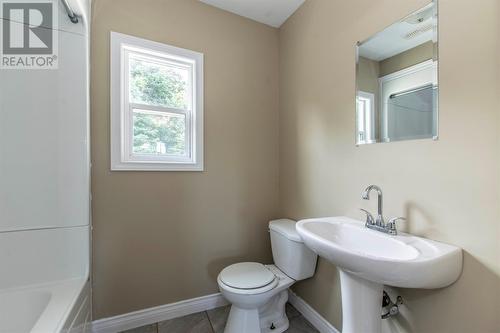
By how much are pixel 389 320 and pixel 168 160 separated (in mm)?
1739

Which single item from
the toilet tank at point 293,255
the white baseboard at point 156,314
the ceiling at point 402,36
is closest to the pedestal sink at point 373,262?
the toilet tank at point 293,255

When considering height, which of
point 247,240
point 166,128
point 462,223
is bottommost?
point 247,240

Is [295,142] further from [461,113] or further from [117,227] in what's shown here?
A: [117,227]

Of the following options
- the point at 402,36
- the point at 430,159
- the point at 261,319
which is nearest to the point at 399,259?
the point at 430,159

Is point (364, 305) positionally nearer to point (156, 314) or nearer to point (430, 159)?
point (430, 159)

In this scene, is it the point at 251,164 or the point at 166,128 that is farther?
the point at 251,164

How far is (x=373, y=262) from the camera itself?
0.86 meters

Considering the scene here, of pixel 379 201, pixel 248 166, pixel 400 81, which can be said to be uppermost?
pixel 400 81

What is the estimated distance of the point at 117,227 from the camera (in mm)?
1634

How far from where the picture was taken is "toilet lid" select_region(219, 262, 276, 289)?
148cm

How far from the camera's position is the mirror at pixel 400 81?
1071 millimetres

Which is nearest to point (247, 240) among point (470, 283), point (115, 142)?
point (115, 142)

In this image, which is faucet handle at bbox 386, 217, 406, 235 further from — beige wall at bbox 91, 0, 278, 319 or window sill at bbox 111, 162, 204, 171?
window sill at bbox 111, 162, 204, 171

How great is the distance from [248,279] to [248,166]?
3.07ft
